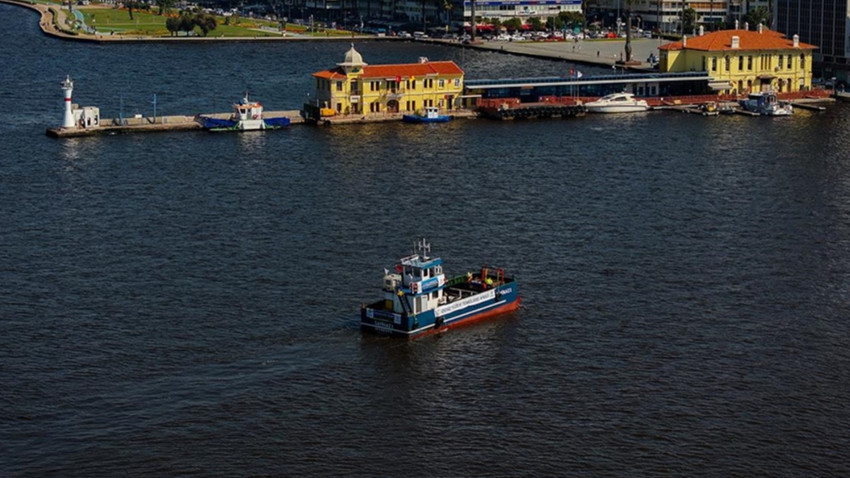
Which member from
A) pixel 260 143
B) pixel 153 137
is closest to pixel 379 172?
pixel 260 143

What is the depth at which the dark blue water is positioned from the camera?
43.2 metres

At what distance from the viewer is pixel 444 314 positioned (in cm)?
5316

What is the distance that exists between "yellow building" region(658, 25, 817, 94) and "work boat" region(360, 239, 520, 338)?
210 feet

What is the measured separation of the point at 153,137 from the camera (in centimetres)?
9625

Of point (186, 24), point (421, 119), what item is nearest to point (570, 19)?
point (186, 24)

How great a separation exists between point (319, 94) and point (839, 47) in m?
45.2

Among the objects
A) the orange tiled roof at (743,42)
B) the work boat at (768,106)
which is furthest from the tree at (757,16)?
the work boat at (768,106)

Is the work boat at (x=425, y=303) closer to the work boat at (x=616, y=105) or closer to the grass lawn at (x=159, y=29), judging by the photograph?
the work boat at (x=616, y=105)

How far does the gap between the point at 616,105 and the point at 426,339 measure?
60352 mm

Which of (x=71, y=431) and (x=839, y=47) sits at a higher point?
(x=839, y=47)

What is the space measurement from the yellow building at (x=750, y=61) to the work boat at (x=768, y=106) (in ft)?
18.7

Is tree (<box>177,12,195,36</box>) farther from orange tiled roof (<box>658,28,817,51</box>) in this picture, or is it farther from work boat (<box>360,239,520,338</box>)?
work boat (<box>360,239,520,338</box>)

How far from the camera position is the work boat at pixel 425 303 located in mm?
52312

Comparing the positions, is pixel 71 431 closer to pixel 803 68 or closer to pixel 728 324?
pixel 728 324
